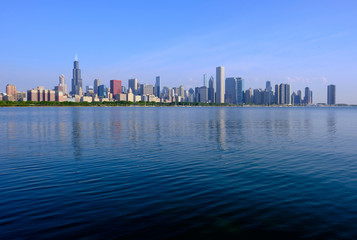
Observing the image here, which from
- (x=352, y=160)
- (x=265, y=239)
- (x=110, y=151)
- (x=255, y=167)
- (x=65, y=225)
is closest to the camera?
(x=265, y=239)

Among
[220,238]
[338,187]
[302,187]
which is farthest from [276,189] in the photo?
[220,238]

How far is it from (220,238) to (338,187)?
1291 centimetres

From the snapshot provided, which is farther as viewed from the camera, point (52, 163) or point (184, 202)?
point (52, 163)

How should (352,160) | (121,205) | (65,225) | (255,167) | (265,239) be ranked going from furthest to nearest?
(352,160) < (255,167) < (121,205) < (65,225) < (265,239)

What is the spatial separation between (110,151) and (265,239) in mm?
27839

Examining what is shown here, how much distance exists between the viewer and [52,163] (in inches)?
1181

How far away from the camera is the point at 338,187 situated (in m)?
Result: 21.5

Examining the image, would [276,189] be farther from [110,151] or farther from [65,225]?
[110,151]

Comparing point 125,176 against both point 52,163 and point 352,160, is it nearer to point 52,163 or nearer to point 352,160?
point 52,163

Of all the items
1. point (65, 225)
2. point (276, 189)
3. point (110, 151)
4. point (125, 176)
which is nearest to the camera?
point (65, 225)

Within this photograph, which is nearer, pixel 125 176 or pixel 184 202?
pixel 184 202

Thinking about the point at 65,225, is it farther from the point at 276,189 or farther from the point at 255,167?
the point at 255,167

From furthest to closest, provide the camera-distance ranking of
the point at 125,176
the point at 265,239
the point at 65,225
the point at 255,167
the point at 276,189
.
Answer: the point at 255,167 → the point at 125,176 → the point at 276,189 → the point at 65,225 → the point at 265,239

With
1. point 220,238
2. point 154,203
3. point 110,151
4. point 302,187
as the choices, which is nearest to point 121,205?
point 154,203
